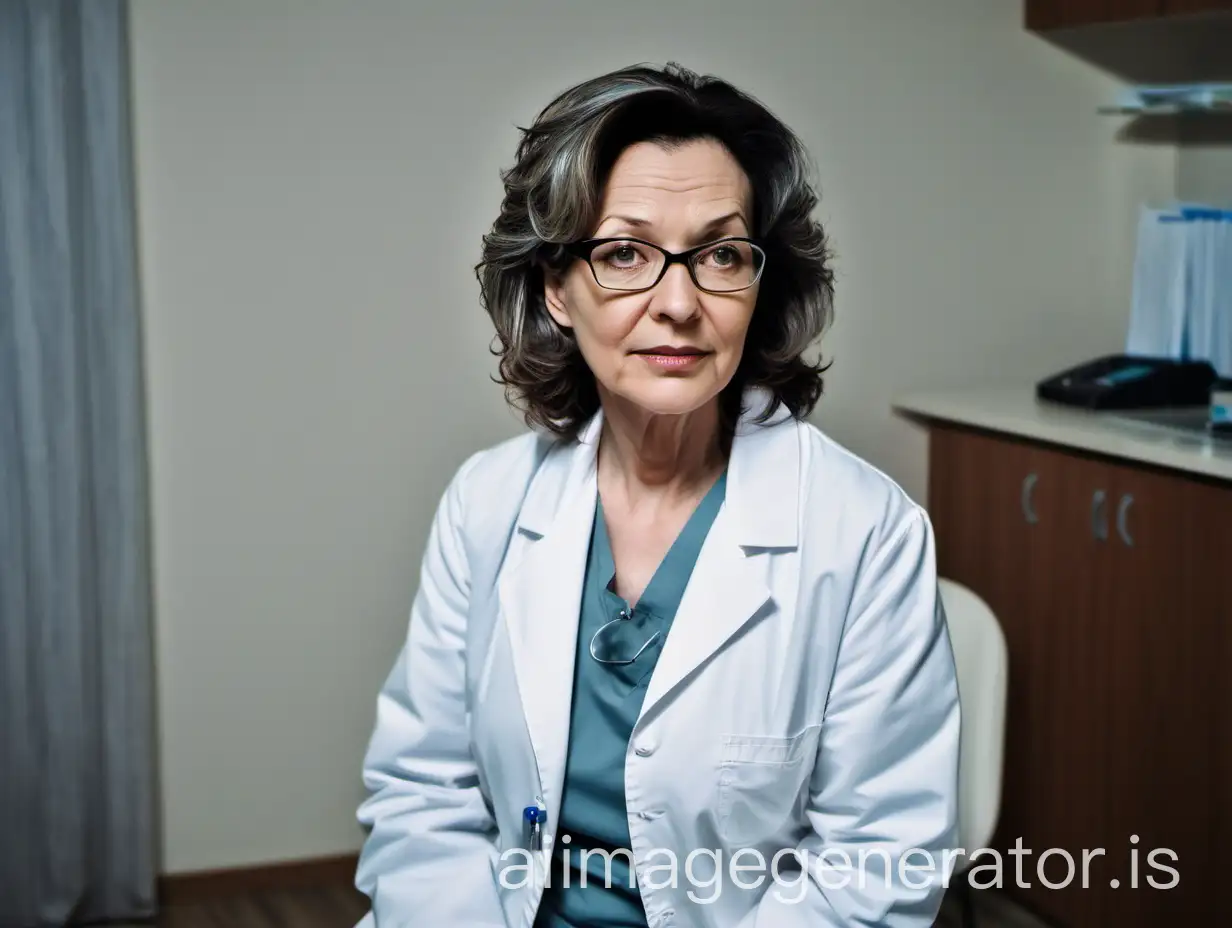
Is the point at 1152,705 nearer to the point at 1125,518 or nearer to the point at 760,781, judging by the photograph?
the point at 1125,518

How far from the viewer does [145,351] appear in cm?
255

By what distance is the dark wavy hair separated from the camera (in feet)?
4.85

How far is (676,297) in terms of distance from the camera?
1456mm

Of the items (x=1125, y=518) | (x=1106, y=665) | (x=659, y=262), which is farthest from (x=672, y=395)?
(x=1106, y=665)

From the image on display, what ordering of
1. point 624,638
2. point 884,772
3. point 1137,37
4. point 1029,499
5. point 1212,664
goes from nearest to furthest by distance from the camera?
point 884,772
point 624,638
point 1212,664
point 1029,499
point 1137,37

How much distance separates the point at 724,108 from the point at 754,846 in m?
0.76

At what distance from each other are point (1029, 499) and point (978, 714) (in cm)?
81

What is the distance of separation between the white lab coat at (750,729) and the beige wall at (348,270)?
114 cm

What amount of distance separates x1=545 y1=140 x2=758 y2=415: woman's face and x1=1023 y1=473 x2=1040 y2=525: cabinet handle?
124 centimetres

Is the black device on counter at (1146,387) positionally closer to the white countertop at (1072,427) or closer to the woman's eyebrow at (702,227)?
the white countertop at (1072,427)

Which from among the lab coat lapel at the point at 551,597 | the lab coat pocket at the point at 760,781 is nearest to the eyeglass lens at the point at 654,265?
the lab coat lapel at the point at 551,597

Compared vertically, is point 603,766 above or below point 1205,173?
below

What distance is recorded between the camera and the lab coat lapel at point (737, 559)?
4.83ft

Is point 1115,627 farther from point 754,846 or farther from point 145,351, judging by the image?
point 145,351
